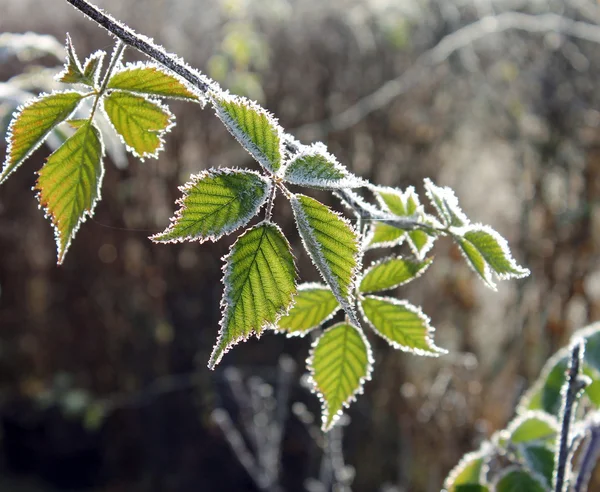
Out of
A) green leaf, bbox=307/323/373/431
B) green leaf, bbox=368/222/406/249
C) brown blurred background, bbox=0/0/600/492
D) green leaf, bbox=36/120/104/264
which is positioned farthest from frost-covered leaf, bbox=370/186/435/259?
brown blurred background, bbox=0/0/600/492

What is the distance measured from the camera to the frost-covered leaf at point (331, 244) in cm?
68

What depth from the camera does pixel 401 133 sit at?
463cm

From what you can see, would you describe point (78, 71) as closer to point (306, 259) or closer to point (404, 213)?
point (404, 213)

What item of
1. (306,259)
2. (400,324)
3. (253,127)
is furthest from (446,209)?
(306,259)

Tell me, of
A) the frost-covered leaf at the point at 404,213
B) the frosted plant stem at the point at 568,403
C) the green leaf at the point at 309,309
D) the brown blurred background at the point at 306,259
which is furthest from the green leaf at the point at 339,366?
the brown blurred background at the point at 306,259

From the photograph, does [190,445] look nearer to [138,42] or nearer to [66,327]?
[66,327]

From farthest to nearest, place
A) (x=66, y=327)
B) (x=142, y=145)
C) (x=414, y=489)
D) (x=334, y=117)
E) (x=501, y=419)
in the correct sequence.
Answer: (x=66, y=327)
(x=334, y=117)
(x=414, y=489)
(x=501, y=419)
(x=142, y=145)

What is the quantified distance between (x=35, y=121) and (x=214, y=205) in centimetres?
25

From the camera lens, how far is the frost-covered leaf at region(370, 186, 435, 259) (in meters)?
0.85

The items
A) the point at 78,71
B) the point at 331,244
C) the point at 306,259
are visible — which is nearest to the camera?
the point at 331,244

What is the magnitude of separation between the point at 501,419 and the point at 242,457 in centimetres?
222

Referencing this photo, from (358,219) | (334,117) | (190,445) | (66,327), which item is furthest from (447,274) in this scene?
→ (358,219)

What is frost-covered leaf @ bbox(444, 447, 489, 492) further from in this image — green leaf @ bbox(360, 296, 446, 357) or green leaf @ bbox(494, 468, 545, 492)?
green leaf @ bbox(360, 296, 446, 357)

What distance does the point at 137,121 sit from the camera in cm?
86
